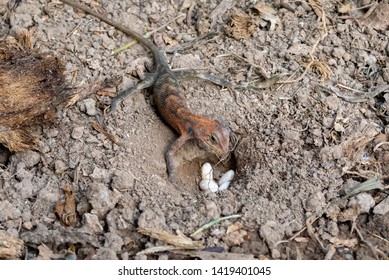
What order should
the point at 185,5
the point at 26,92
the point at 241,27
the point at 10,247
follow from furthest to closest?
the point at 185,5
the point at 241,27
the point at 26,92
the point at 10,247

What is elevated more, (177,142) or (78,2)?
(78,2)

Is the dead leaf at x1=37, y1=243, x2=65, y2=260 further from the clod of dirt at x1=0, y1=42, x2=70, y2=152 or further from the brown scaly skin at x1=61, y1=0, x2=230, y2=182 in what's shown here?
the brown scaly skin at x1=61, y1=0, x2=230, y2=182

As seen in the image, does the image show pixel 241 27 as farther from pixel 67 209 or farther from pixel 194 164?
pixel 67 209

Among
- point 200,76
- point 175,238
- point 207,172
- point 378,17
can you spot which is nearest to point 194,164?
point 207,172

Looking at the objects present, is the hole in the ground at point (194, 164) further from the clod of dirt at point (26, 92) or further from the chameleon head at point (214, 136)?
the clod of dirt at point (26, 92)
